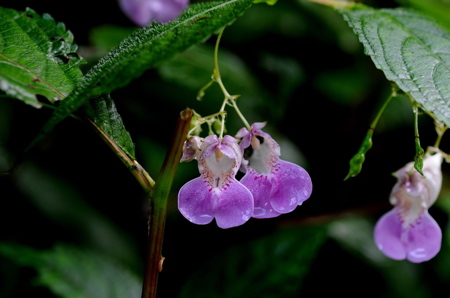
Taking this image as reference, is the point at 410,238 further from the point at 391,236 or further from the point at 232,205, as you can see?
the point at 232,205

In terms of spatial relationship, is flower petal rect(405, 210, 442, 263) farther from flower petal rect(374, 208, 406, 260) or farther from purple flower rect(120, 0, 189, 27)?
purple flower rect(120, 0, 189, 27)

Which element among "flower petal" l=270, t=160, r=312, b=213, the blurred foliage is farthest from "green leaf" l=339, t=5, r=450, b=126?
the blurred foliage

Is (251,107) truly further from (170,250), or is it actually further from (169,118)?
(170,250)

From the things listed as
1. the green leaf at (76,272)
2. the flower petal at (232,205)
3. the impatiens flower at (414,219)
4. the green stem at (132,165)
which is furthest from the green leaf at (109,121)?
the green leaf at (76,272)

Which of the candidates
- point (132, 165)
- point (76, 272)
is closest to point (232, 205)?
point (132, 165)

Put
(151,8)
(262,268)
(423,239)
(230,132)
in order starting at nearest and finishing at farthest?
(423,239) < (262,268) < (151,8) < (230,132)

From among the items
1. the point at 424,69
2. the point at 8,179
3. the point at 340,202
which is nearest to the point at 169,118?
the point at 8,179

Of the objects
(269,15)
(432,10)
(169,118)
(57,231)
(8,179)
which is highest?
(432,10)
